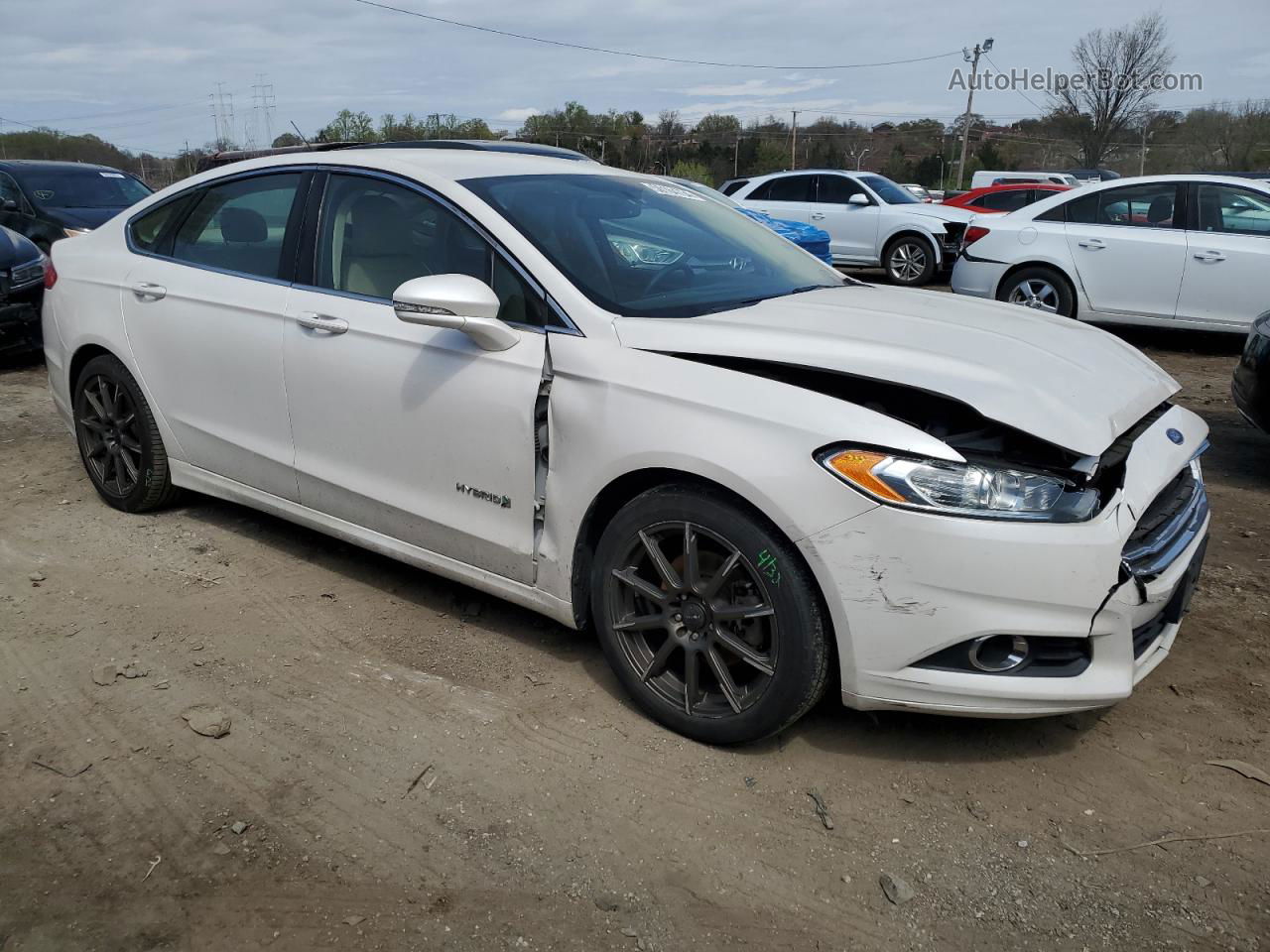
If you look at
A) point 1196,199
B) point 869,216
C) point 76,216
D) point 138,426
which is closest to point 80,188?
point 76,216

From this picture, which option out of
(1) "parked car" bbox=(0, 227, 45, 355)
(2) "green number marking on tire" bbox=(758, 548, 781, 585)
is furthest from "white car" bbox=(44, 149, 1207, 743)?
(1) "parked car" bbox=(0, 227, 45, 355)

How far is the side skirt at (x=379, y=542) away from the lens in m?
3.33

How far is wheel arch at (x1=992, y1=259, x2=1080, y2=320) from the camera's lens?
368 inches

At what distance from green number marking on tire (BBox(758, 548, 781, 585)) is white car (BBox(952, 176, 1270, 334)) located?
→ 25.0 ft

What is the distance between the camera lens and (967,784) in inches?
112

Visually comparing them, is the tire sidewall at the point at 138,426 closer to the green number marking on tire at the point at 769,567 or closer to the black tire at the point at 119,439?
the black tire at the point at 119,439

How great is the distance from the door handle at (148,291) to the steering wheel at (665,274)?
2.22 meters

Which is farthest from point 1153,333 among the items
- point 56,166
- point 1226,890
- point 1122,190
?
point 56,166

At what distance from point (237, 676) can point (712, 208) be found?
8.44ft

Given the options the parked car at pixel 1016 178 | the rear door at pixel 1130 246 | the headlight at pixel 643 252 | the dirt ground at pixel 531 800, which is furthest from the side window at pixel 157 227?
the parked car at pixel 1016 178

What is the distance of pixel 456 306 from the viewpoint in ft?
10.0

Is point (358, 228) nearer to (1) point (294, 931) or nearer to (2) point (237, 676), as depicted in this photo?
(2) point (237, 676)

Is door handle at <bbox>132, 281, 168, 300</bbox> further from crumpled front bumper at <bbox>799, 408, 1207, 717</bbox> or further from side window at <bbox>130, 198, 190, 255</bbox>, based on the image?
crumpled front bumper at <bbox>799, 408, 1207, 717</bbox>

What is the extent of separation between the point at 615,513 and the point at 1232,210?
8.02m
